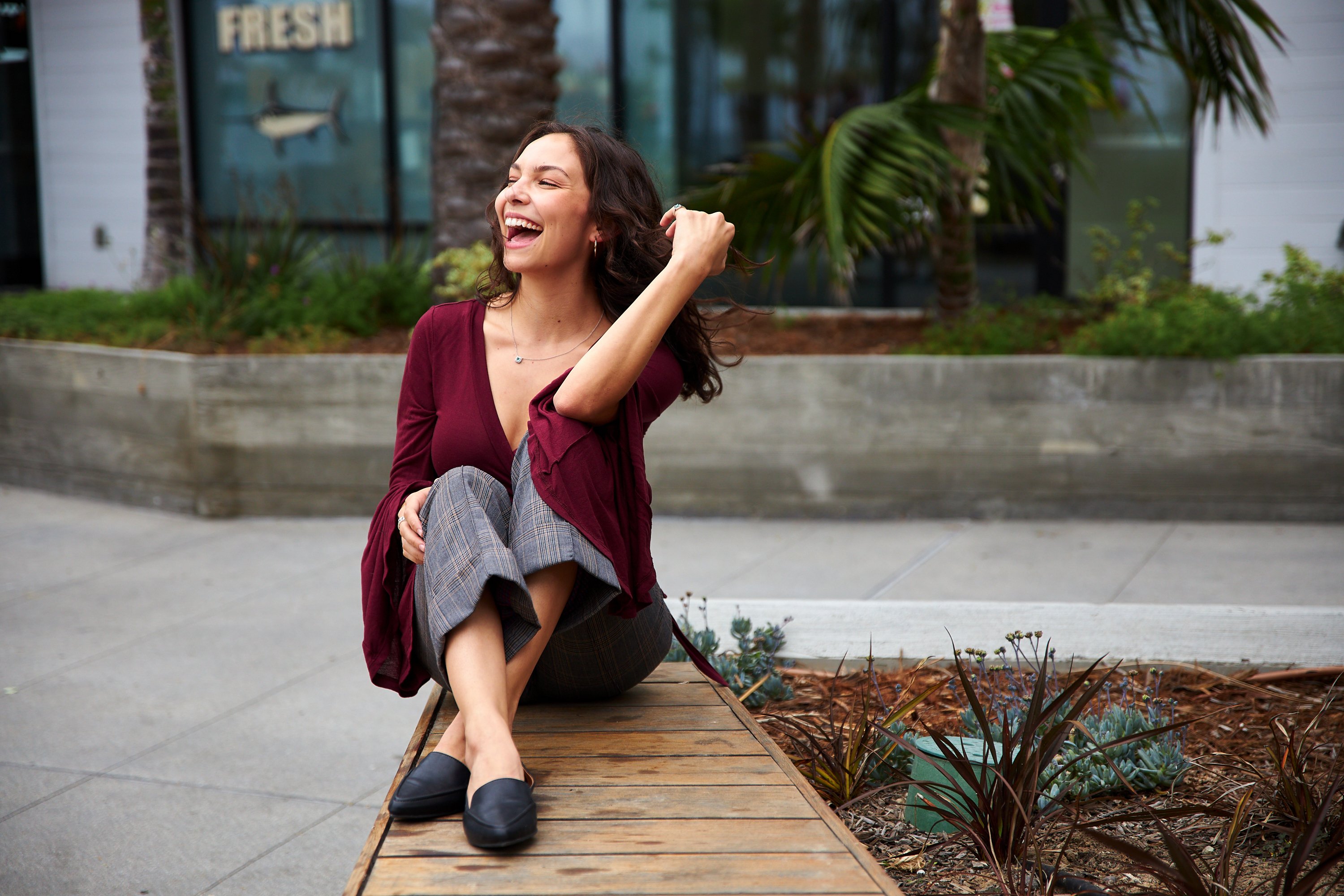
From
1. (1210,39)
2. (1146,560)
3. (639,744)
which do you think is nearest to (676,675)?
(639,744)

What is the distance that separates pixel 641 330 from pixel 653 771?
80 centimetres

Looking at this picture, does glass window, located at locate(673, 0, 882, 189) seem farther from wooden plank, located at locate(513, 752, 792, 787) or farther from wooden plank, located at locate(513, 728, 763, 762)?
wooden plank, located at locate(513, 752, 792, 787)

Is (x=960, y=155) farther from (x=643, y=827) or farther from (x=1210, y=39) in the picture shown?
(x=643, y=827)

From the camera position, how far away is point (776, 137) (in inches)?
364

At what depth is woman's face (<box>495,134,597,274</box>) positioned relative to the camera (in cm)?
237

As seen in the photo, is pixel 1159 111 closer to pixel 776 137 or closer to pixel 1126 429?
pixel 776 137

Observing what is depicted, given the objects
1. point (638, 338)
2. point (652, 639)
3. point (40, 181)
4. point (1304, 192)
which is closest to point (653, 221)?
point (638, 338)

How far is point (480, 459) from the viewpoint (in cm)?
232

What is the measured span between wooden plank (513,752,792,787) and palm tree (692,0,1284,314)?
124 inches

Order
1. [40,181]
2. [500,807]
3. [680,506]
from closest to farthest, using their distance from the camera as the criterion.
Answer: [500,807] → [680,506] → [40,181]

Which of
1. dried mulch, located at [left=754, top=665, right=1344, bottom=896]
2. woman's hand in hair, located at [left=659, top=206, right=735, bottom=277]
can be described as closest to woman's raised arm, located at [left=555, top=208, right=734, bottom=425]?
woman's hand in hair, located at [left=659, top=206, right=735, bottom=277]

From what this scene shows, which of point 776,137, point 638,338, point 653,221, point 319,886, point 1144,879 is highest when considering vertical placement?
point 776,137

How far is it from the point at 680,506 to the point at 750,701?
288 centimetres

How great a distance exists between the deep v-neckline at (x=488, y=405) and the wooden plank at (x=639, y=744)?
0.55 metres
